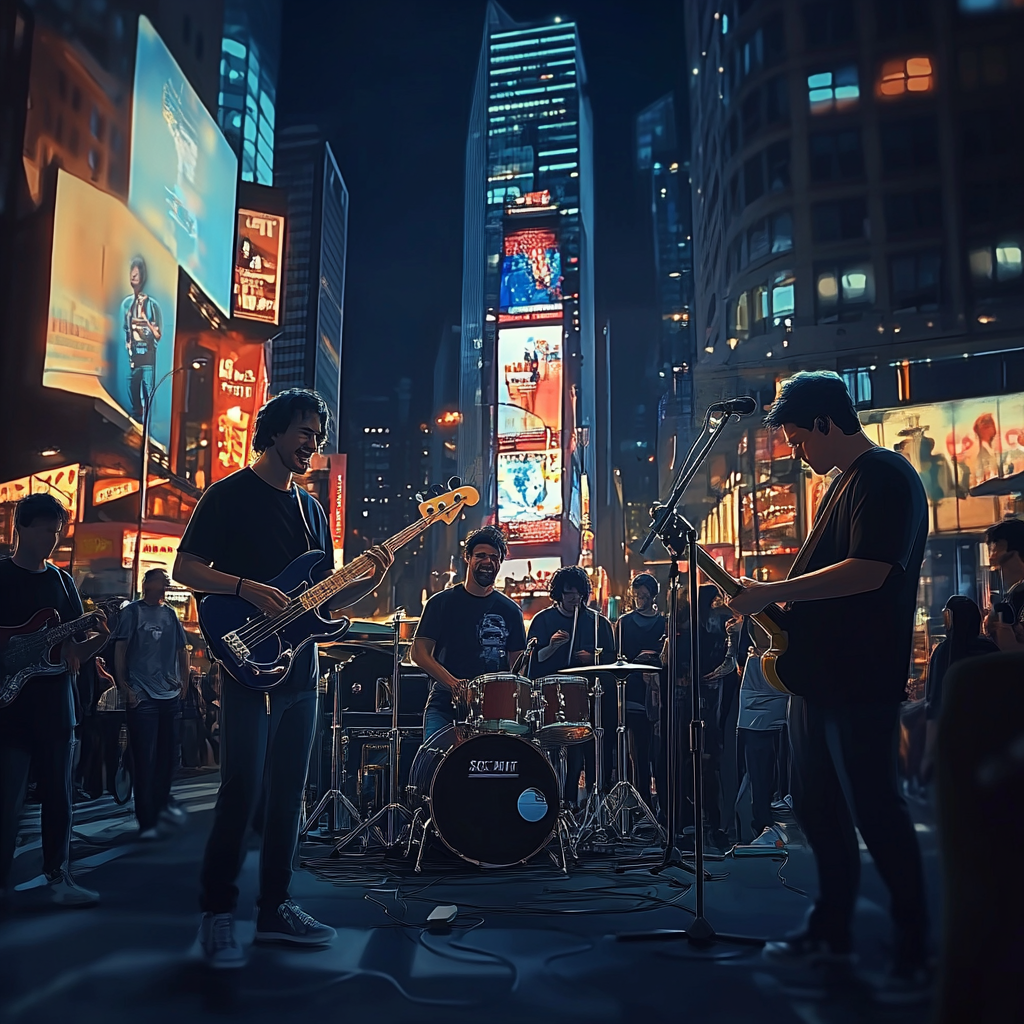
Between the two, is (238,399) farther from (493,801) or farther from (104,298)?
(493,801)

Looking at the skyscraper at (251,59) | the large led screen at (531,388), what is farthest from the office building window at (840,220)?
the large led screen at (531,388)

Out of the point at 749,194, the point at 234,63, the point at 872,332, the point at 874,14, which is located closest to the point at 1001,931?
the point at 874,14

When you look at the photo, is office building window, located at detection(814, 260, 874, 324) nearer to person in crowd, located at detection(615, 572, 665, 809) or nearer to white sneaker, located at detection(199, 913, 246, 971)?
person in crowd, located at detection(615, 572, 665, 809)

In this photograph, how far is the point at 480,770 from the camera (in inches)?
172

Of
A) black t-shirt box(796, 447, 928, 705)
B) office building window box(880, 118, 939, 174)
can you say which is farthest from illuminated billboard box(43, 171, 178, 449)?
office building window box(880, 118, 939, 174)

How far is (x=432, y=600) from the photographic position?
16.7 ft

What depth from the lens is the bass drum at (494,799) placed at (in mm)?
4340

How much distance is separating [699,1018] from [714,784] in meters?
3.12

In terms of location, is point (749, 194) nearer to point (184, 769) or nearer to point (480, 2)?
point (480, 2)

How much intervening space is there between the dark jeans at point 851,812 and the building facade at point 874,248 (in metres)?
3.33

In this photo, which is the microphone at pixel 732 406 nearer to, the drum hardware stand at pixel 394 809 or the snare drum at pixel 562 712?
the snare drum at pixel 562 712

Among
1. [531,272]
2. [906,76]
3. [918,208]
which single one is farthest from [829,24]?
[531,272]

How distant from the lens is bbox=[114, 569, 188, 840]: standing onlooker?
507 centimetres

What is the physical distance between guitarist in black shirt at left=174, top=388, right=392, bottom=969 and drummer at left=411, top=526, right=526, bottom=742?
1.41 m
